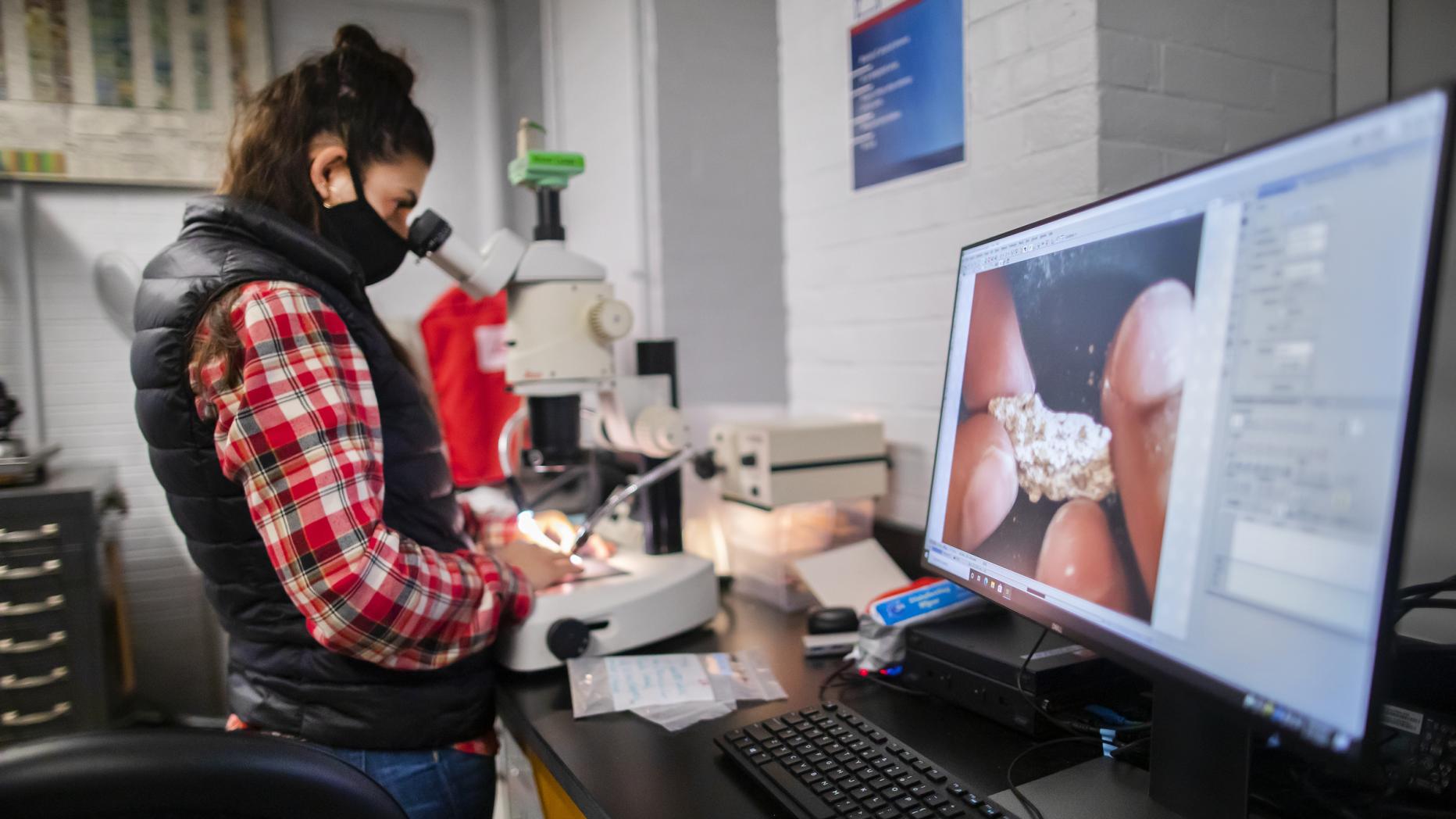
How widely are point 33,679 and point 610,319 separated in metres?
1.89

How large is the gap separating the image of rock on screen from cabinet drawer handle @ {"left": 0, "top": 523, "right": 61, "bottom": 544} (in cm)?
220

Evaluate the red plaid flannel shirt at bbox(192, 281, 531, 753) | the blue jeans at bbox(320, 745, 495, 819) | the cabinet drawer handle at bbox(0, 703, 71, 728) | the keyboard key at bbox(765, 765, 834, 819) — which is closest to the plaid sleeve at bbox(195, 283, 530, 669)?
the red plaid flannel shirt at bbox(192, 281, 531, 753)

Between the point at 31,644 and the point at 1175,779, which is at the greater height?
the point at 1175,779

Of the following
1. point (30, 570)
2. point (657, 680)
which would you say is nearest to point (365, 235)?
point (657, 680)

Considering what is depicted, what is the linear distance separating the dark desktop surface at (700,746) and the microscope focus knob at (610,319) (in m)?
0.46

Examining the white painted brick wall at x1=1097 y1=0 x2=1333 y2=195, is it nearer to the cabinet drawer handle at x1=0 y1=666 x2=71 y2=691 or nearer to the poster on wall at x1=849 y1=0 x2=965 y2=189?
the poster on wall at x1=849 y1=0 x2=965 y2=189

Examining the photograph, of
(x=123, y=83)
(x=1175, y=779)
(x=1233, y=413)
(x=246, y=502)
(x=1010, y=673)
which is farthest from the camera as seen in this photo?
(x=123, y=83)

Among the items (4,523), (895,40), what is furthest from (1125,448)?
(4,523)

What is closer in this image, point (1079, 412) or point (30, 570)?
point (1079, 412)

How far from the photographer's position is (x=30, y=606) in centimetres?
207

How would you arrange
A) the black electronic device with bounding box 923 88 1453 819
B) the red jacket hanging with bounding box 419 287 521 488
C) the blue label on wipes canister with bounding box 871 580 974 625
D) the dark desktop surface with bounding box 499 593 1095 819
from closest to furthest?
the black electronic device with bounding box 923 88 1453 819, the dark desktop surface with bounding box 499 593 1095 819, the blue label on wipes canister with bounding box 871 580 974 625, the red jacket hanging with bounding box 419 287 521 488

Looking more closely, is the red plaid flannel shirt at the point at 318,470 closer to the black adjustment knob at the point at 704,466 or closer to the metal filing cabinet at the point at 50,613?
the black adjustment knob at the point at 704,466

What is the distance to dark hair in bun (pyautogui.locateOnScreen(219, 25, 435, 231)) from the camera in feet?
3.59

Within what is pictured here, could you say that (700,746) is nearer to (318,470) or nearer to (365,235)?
(318,470)
